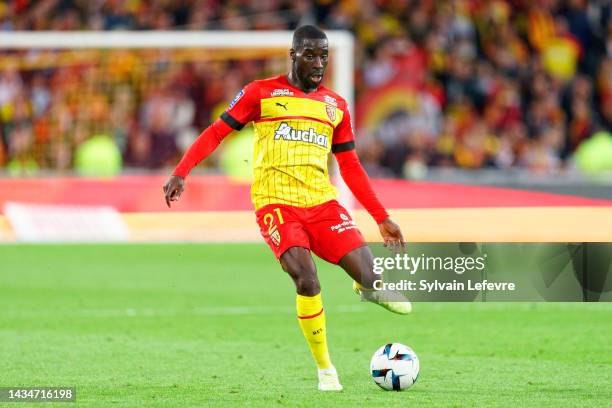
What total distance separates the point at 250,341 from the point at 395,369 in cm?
283

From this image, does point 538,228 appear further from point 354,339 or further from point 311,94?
point 311,94

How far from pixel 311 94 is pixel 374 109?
14.5m

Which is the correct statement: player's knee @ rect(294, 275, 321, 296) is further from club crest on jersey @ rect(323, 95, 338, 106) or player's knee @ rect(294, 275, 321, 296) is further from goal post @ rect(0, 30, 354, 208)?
goal post @ rect(0, 30, 354, 208)

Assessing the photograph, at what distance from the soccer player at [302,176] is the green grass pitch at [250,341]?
64 centimetres

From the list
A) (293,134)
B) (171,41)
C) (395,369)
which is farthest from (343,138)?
(171,41)

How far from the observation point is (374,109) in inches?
898

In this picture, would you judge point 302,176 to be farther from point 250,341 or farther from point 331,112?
point 250,341

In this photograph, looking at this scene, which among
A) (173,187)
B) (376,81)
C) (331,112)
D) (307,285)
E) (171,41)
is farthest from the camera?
(376,81)

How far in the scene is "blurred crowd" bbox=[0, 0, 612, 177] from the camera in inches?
870

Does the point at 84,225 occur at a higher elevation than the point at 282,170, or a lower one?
lower

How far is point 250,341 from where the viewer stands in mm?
10688

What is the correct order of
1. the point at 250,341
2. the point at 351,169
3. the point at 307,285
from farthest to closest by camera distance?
the point at 250,341
the point at 351,169
the point at 307,285

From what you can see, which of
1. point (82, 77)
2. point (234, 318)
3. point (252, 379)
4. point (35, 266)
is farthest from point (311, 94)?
point (82, 77)

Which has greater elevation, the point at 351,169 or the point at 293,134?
the point at 293,134
